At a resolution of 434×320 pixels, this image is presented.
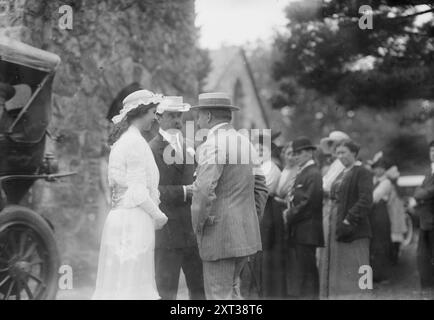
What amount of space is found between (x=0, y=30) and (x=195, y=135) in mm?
2778

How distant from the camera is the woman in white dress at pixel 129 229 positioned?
16.2 ft

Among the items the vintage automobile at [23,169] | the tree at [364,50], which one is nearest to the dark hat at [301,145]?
the tree at [364,50]

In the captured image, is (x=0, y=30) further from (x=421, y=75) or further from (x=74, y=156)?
(x=421, y=75)

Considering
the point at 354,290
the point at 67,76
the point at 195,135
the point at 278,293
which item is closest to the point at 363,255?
the point at 354,290

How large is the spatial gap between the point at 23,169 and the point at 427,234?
14.4 ft

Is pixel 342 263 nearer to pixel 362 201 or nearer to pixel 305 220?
pixel 305 220

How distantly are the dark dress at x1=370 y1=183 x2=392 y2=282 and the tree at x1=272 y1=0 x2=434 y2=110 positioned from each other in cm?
176

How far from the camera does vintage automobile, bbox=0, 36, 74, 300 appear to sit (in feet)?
19.7

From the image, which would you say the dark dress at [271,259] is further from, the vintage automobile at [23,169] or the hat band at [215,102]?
the hat band at [215,102]

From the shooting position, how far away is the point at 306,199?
24.5ft

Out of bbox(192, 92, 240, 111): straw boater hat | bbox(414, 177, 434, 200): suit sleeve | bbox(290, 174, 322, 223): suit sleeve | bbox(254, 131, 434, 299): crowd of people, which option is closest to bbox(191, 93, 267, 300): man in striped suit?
bbox(192, 92, 240, 111): straw boater hat

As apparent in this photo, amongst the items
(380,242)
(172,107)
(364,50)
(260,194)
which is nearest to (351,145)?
(364,50)

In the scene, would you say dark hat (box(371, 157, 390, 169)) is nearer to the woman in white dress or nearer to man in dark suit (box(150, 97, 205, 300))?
man in dark suit (box(150, 97, 205, 300))

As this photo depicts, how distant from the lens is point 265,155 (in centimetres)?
802
